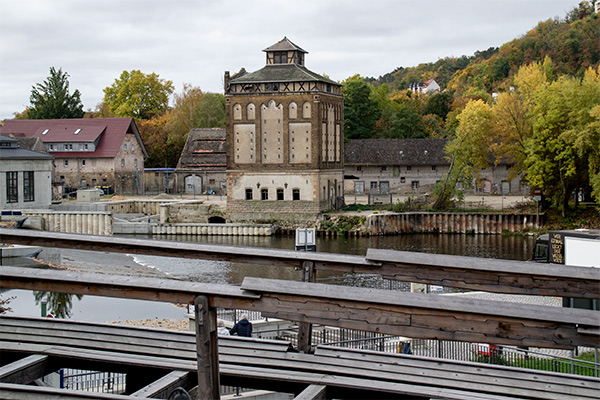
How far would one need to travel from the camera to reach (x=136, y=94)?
9150 cm

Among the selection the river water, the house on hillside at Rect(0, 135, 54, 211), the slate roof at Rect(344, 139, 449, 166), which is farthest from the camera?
the slate roof at Rect(344, 139, 449, 166)

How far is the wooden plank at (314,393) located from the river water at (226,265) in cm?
1516

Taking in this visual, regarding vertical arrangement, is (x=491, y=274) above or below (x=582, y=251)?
above

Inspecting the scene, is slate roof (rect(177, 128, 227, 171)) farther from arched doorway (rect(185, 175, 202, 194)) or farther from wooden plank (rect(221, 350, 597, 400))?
wooden plank (rect(221, 350, 597, 400))

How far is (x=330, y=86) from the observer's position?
179ft

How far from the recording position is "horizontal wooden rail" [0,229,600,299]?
20.0 feet

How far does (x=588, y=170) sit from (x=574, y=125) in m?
3.23

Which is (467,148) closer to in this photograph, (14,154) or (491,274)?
(14,154)

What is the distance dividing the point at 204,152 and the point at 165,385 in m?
63.6

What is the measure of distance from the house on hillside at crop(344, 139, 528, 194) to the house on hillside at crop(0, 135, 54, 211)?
28.9m

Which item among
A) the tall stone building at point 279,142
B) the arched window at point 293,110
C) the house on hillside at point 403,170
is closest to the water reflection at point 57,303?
the tall stone building at point 279,142

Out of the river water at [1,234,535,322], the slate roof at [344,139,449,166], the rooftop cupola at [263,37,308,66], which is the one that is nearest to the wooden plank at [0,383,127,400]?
the river water at [1,234,535,322]

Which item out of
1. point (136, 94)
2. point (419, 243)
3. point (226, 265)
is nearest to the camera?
point (226, 265)

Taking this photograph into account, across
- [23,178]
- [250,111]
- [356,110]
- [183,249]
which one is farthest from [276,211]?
[183,249]
